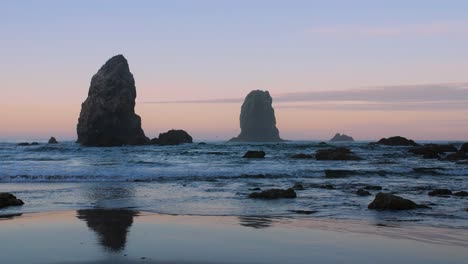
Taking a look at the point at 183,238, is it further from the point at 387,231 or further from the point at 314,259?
the point at 387,231

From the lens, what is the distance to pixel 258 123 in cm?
19500

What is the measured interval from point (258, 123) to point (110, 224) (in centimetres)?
18535

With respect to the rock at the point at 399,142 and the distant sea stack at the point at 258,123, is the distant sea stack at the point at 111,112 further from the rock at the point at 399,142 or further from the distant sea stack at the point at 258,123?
the distant sea stack at the point at 258,123

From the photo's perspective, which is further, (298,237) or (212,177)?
(212,177)

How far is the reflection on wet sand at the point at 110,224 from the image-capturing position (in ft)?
26.7

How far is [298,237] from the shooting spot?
8.73 m

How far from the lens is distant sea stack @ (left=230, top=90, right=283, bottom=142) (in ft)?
637

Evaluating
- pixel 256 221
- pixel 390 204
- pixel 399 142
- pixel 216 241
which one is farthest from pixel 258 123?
pixel 216 241

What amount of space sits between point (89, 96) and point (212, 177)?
71.1 metres

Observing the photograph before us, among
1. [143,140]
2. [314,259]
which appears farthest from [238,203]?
[143,140]

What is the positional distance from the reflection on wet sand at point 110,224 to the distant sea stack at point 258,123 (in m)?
180

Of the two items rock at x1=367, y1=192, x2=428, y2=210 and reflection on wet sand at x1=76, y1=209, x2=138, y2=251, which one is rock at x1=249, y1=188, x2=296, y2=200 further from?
reflection on wet sand at x1=76, y1=209, x2=138, y2=251

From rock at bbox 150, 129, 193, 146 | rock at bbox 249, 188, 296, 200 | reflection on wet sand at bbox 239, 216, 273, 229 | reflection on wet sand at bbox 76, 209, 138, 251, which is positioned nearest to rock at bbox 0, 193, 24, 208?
reflection on wet sand at bbox 76, 209, 138, 251

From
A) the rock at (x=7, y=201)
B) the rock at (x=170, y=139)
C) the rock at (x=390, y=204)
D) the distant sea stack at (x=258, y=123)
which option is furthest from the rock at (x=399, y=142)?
the distant sea stack at (x=258, y=123)
